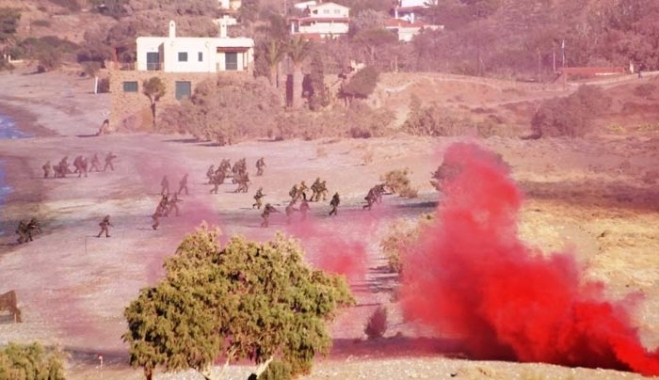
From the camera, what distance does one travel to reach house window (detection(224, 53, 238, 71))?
8531 cm

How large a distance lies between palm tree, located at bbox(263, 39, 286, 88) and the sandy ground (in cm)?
1234

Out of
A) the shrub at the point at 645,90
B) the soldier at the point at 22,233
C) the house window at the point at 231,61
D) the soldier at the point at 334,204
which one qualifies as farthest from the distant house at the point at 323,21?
the soldier at the point at 22,233

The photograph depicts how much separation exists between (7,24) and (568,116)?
8017 centimetres

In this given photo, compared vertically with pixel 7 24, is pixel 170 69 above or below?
below

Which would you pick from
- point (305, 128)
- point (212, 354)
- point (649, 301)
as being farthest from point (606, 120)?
point (212, 354)

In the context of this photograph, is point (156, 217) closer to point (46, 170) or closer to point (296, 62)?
point (46, 170)

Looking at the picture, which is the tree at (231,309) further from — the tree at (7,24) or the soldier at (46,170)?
the tree at (7,24)

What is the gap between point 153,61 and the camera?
82.9 m

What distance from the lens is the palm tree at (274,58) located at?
84.5 m

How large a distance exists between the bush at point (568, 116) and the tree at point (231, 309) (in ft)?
167

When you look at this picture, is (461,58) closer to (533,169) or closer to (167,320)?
(533,169)

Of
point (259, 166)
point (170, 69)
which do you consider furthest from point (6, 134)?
point (259, 166)

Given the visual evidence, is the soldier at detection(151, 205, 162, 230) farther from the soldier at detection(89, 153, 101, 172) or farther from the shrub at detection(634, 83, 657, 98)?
the shrub at detection(634, 83, 657, 98)

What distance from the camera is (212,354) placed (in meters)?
20.5
